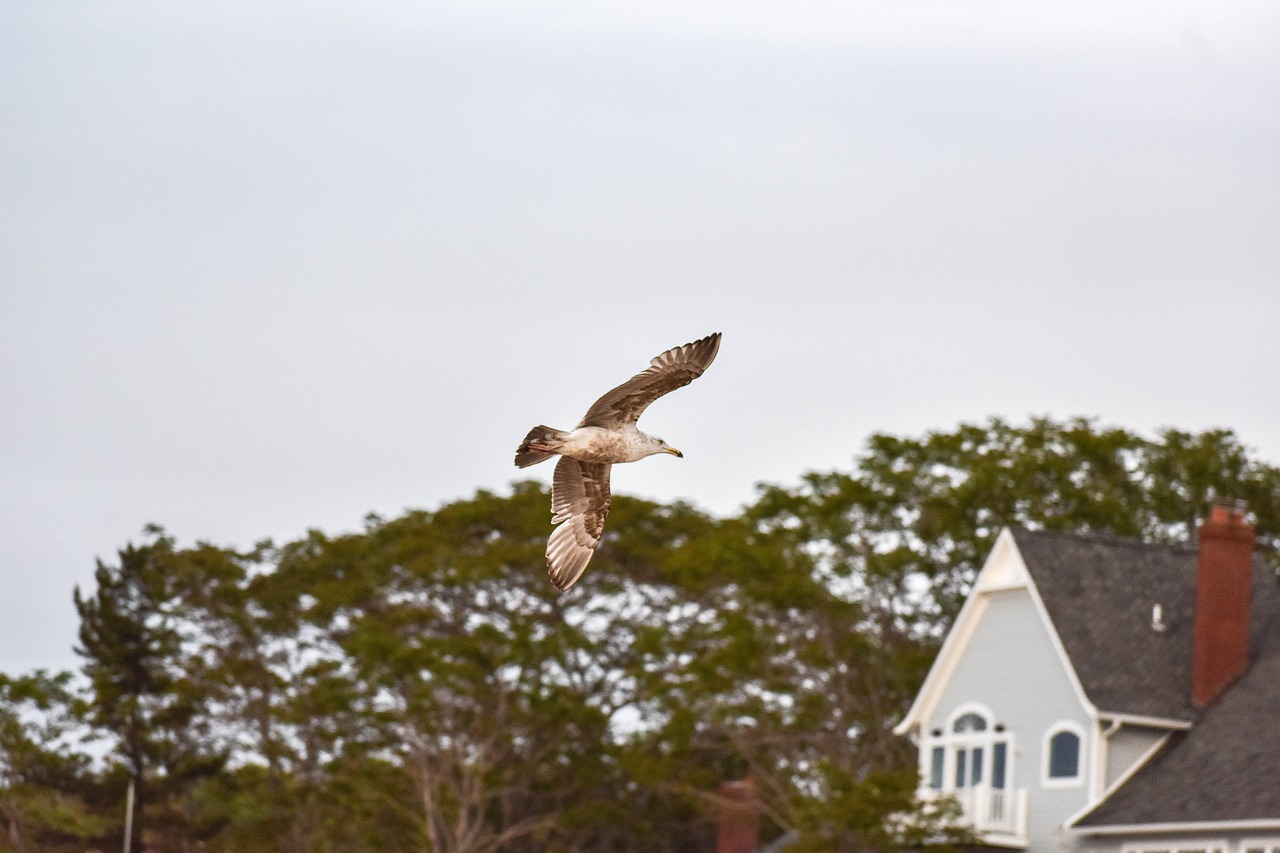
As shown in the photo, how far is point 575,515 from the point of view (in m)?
21.3

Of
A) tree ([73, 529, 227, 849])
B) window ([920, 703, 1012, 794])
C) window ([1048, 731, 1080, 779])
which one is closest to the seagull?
window ([1048, 731, 1080, 779])

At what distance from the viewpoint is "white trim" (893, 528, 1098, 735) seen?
36.6 meters

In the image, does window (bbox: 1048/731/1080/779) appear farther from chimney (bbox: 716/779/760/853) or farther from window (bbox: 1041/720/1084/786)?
chimney (bbox: 716/779/760/853)

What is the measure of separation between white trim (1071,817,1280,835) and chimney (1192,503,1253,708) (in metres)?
2.55

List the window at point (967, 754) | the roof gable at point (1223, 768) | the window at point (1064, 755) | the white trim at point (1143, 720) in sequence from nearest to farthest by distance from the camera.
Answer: the roof gable at point (1223, 768) → the white trim at point (1143, 720) → the window at point (1064, 755) → the window at point (967, 754)

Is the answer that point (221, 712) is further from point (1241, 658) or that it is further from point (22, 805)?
point (1241, 658)

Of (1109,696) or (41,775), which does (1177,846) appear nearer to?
(1109,696)

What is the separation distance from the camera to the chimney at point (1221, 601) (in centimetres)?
3494

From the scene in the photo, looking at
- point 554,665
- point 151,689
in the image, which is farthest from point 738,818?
point 151,689

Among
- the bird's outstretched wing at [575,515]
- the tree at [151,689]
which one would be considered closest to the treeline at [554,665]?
the tree at [151,689]

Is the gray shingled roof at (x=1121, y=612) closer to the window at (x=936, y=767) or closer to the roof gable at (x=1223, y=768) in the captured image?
the roof gable at (x=1223, y=768)

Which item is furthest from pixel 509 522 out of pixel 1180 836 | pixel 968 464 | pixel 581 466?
pixel 581 466

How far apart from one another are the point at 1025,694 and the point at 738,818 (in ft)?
33.3

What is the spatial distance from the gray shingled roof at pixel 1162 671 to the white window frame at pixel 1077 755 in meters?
0.69
